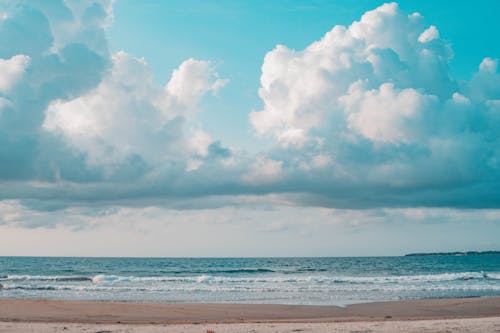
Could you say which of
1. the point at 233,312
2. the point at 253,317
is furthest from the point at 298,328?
the point at 233,312

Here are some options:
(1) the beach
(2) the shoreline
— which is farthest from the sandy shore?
(2) the shoreline

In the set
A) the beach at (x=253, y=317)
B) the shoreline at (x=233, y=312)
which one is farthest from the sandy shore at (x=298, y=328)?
the shoreline at (x=233, y=312)

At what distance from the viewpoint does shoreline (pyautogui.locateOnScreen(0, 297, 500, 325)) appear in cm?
2003

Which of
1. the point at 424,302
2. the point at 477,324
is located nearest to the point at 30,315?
the point at 477,324

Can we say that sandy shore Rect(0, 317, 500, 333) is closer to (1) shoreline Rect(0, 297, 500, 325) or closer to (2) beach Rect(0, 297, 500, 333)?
(2) beach Rect(0, 297, 500, 333)

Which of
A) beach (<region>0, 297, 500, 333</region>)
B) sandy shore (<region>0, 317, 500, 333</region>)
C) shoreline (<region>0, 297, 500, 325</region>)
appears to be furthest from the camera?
shoreline (<region>0, 297, 500, 325</region>)

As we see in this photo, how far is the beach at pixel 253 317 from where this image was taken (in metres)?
15.6

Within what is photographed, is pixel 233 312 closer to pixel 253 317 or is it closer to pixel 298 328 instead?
pixel 253 317

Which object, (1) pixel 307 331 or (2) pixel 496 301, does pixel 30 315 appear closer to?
(1) pixel 307 331

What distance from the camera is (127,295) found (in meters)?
33.9

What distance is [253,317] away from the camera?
2164 centimetres

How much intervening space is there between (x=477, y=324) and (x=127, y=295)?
78.4ft

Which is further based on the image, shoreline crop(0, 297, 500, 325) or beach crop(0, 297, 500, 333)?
shoreline crop(0, 297, 500, 325)

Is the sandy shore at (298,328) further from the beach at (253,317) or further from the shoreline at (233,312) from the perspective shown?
the shoreline at (233,312)
